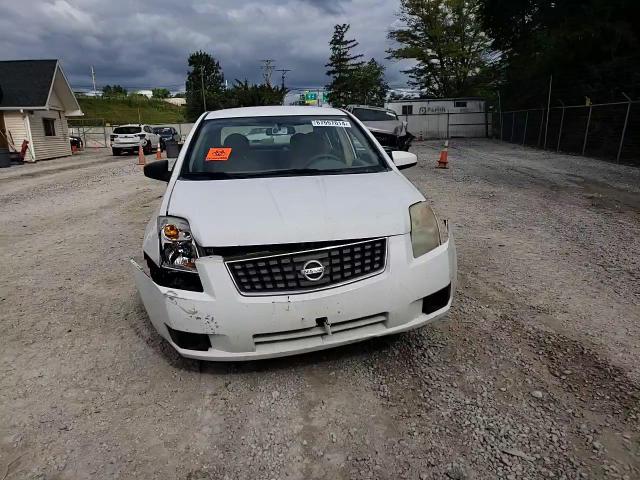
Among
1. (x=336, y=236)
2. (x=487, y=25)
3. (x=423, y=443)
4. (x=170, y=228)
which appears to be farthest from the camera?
(x=487, y=25)

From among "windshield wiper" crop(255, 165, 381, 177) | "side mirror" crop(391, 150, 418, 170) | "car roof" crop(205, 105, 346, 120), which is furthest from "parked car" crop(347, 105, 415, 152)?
"windshield wiper" crop(255, 165, 381, 177)

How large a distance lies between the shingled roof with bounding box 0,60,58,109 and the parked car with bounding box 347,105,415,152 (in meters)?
16.6

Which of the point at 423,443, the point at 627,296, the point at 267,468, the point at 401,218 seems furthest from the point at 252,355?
the point at 627,296

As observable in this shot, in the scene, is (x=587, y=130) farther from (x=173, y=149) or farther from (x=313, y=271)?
(x=313, y=271)

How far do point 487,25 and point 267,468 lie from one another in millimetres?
27517

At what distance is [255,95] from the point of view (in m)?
51.6

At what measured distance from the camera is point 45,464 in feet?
6.50

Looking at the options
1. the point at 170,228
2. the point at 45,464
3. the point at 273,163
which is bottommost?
the point at 45,464

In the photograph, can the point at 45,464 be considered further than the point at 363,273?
No

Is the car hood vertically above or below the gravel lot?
above

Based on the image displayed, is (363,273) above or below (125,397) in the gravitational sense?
above

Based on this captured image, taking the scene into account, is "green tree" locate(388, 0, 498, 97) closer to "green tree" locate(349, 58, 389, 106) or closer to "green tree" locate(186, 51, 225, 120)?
"green tree" locate(349, 58, 389, 106)

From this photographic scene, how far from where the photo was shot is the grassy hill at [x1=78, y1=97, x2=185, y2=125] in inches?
2197

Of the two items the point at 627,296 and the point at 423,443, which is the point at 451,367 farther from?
the point at 627,296
